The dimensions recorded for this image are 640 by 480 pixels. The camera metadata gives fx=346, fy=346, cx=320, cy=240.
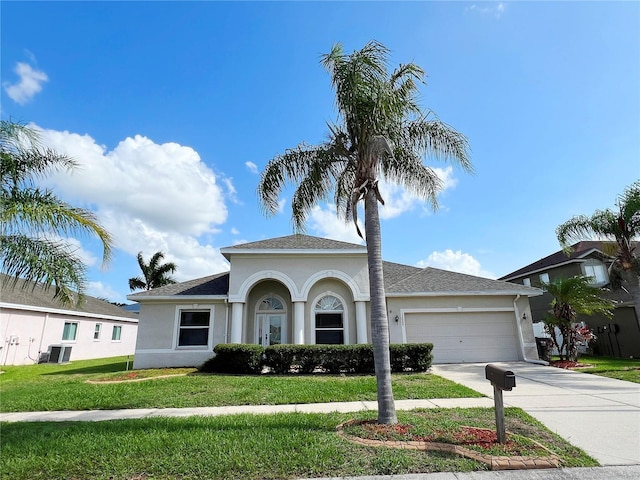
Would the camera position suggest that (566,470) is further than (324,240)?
No

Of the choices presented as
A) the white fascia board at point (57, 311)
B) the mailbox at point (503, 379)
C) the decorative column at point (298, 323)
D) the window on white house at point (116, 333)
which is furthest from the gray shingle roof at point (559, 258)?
the window on white house at point (116, 333)

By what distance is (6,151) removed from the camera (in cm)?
897

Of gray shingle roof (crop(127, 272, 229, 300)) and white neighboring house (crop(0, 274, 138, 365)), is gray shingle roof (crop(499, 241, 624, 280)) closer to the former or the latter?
gray shingle roof (crop(127, 272, 229, 300))

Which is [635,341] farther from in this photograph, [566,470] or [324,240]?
[566,470]

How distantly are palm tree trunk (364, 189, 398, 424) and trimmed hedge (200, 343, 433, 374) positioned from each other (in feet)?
21.4

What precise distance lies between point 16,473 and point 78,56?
11.1 meters

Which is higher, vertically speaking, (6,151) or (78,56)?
(78,56)

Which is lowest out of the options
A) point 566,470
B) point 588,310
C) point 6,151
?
point 566,470

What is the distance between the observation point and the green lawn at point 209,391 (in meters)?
8.50

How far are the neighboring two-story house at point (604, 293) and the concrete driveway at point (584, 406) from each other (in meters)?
6.62

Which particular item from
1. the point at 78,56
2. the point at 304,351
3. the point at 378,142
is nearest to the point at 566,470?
the point at 378,142

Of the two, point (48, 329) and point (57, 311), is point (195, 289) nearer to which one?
point (57, 311)

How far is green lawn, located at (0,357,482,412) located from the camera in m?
8.50

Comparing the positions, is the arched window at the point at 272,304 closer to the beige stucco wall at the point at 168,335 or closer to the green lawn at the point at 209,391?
the beige stucco wall at the point at 168,335
